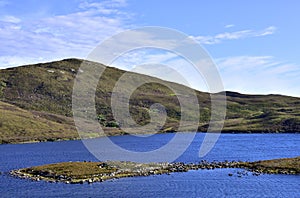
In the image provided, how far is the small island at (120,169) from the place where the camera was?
3088 inches

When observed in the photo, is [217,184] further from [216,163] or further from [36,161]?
[36,161]

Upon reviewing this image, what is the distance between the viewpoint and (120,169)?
8550cm

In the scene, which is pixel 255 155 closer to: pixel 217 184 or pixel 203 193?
pixel 217 184

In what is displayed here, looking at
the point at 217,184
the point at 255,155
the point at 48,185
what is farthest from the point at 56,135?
the point at 217,184

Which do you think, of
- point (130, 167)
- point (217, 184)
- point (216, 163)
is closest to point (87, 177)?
point (130, 167)

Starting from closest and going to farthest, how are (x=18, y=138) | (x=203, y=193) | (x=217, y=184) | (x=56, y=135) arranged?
1. (x=203, y=193)
2. (x=217, y=184)
3. (x=18, y=138)
4. (x=56, y=135)

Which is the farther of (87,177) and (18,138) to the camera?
(18,138)

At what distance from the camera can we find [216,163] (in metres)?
94.8

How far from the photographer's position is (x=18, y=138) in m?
185

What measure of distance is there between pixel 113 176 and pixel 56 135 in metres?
127

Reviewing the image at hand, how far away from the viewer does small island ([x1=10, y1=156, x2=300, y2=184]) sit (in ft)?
257

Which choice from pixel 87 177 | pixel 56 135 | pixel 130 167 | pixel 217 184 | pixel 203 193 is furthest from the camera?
pixel 56 135

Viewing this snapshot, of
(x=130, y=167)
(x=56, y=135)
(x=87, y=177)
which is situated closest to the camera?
(x=87, y=177)

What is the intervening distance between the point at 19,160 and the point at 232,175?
63.1 m
